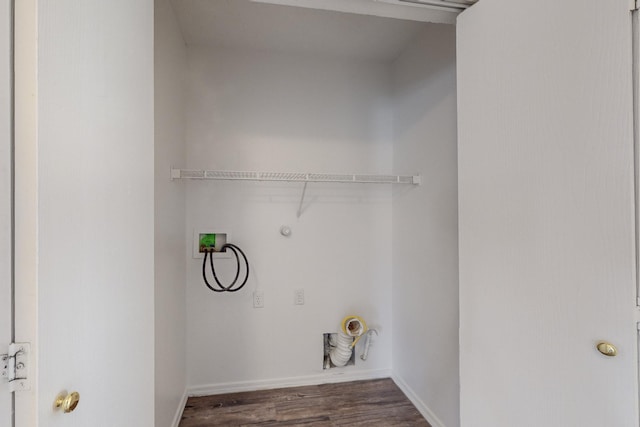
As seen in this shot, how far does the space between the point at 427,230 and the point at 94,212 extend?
1838 millimetres

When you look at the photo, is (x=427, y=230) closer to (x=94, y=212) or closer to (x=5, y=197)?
(x=94, y=212)

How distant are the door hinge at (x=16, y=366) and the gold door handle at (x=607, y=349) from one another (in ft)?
3.94

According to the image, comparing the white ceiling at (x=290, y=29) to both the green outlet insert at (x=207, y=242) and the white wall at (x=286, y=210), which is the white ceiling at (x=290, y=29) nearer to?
the white wall at (x=286, y=210)

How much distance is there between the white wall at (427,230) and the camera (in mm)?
1850

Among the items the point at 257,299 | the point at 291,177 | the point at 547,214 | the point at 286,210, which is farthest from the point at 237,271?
the point at 547,214

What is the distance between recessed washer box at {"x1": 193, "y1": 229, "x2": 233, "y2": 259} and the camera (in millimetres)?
2301

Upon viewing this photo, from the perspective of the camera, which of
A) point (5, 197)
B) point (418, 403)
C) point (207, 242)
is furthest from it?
point (207, 242)

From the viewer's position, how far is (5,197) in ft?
1.78

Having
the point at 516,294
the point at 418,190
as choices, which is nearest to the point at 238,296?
the point at 418,190

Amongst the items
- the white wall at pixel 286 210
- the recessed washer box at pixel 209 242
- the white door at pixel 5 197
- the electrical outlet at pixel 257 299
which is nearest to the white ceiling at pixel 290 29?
the white wall at pixel 286 210

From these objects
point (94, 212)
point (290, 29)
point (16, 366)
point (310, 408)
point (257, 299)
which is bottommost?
point (310, 408)

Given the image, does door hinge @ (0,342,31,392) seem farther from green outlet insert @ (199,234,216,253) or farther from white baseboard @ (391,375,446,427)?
white baseboard @ (391,375,446,427)

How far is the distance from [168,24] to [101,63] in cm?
130

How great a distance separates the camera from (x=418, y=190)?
220 centimetres
